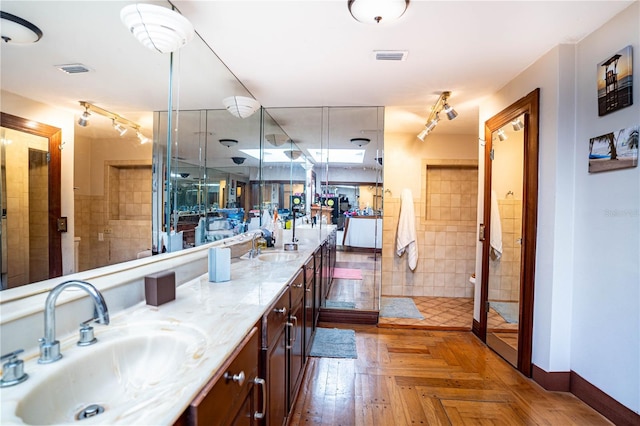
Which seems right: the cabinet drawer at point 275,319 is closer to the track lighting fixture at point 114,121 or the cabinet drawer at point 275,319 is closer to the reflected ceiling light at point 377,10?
the track lighting fixture at point 114,121

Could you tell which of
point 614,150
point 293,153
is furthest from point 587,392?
point 293,153

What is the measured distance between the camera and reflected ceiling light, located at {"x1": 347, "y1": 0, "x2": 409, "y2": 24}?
1599 millimetres

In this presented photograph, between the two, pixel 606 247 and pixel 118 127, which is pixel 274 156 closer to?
pixel 118 127

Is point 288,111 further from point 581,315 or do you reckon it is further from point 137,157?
point 581,315

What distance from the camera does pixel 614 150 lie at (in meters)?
1.77

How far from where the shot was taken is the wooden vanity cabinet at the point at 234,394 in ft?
2.34

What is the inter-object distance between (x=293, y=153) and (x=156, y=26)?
9.05 feet

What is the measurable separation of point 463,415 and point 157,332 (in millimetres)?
1915

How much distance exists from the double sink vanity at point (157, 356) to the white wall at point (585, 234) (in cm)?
188

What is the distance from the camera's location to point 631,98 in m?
1.68

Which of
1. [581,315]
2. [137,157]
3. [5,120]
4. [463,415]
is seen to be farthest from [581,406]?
[5,120]

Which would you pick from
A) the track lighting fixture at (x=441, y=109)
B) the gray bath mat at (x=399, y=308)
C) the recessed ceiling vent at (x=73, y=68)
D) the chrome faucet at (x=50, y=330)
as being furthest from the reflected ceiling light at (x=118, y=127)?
the gray bath mat at (x=399, y=308)

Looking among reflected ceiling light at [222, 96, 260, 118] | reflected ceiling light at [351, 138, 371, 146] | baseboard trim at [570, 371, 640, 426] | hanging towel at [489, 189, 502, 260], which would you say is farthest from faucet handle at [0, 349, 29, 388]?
reflected ceiling light at [351, 138, 371, 146]

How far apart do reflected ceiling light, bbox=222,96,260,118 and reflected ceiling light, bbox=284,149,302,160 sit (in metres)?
1.28
